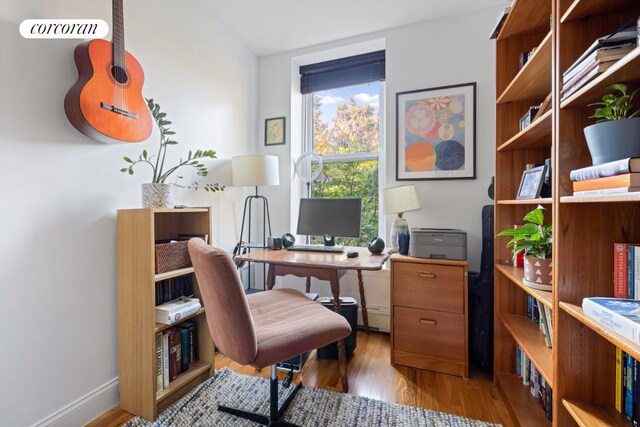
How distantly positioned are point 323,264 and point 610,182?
1.25 metres

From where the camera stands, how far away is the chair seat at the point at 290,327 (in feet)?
3.63

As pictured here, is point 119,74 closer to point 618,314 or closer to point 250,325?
point 250,325

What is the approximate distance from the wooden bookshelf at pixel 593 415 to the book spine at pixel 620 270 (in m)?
0.35

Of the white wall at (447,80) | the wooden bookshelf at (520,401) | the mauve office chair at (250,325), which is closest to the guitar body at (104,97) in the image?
the mauve office chair at (250,325)

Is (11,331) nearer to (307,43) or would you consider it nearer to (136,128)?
(136,128)

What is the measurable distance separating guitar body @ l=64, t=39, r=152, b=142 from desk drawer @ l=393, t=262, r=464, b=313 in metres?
1.74

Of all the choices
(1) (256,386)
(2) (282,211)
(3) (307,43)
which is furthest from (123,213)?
(3) (307,43)

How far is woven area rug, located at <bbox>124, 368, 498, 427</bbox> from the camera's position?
54.9 inches

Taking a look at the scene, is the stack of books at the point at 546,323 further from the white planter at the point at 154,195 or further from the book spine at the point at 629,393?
the white planter at the point at 154,195

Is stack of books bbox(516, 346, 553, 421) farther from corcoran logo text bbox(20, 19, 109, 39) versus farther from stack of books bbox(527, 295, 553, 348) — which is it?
corcoran logo text bbox(20, 19, 109, 39)

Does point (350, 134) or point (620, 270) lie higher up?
point (350, 134)

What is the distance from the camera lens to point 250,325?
106 cm

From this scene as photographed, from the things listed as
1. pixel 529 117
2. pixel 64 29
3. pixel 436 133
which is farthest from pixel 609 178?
pixel 64 29

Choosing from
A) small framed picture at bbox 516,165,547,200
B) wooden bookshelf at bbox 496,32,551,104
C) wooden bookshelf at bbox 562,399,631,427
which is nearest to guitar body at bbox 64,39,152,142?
wooden bookshelf at bbox 496,32,551,104
